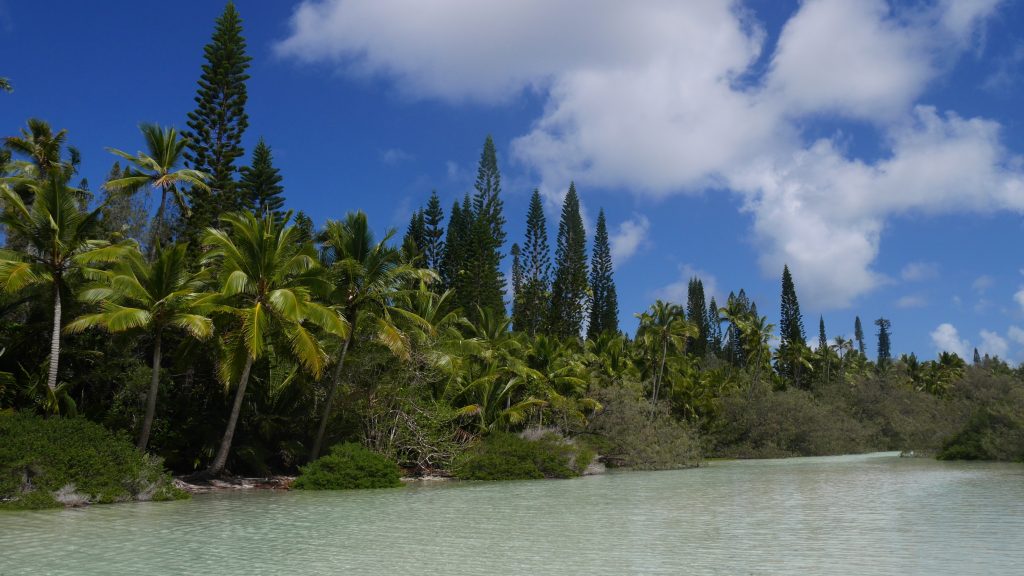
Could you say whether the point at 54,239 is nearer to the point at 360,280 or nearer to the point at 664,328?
the point at 360,280

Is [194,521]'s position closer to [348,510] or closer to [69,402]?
[348,510]

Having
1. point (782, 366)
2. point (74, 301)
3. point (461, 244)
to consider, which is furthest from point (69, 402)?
point (782, 366)

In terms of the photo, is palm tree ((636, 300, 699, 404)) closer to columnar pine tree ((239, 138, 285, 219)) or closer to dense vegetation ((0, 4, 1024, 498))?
dense vegetation ((0, 4, 1024, 498))

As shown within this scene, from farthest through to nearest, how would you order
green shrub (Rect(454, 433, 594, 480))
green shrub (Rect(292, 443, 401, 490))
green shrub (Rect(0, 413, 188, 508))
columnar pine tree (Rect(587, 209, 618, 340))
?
columnar pine tree (Rect(587, 209, 618, 340))
green shrub (Rect(454, 433, 594, 480))
green shrub (Rect(292, 443, 401, 490))
green shrub (Rect(0, 413, 188, 508))

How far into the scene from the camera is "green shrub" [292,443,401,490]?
18.1 metres

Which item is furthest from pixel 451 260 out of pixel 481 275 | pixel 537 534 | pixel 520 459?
pixel 537 534

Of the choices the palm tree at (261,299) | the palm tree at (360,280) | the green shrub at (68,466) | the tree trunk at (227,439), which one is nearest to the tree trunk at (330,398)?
the palm tree at (360,280)

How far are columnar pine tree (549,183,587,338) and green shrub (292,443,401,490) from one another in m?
27.7

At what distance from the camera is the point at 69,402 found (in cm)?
1559

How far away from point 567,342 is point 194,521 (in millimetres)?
25751

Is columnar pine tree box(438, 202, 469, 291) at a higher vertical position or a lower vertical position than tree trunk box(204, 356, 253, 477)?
higher

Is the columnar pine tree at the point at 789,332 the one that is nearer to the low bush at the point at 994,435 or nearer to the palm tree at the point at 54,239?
the low bush at the point at 994,435

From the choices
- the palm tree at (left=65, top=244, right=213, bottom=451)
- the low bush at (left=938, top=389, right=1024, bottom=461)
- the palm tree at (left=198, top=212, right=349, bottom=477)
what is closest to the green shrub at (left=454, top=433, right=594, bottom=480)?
the palm tree at (left=198, top=212, right=349, bottom=477)

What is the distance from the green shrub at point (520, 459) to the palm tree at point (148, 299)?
9.69 metres
